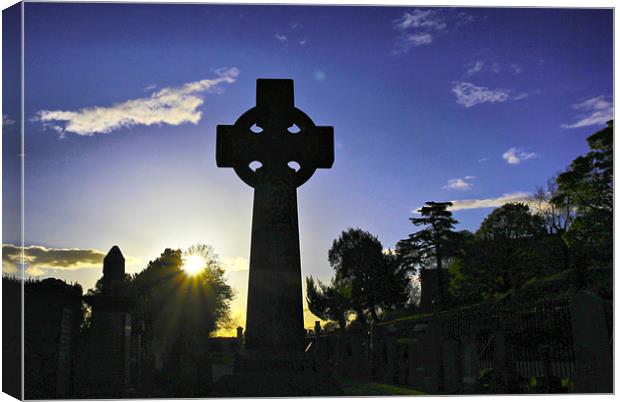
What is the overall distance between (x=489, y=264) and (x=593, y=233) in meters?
16.8

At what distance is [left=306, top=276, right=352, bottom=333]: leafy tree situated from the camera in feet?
160

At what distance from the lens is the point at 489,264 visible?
119ft

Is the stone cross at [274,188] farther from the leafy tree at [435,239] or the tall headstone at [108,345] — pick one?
the leafy tree at [435,239]

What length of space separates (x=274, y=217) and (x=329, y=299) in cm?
4215

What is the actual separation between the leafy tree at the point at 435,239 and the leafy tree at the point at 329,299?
26.6 ft

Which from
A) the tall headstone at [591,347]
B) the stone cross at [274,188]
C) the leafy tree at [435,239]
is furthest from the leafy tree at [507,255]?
the stone cross at [274,188]

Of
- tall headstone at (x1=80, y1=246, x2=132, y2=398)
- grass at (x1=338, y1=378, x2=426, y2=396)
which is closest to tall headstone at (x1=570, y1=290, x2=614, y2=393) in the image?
grass at (x1=338, y1=378, x2=426, y2=396)

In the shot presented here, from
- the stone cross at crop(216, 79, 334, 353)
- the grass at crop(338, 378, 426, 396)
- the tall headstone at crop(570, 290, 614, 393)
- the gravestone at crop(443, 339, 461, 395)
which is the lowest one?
the grass at crop(338, 378, 426, 396)

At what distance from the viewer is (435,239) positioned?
4156 cm

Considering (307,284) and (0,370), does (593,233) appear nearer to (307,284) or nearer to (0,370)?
(0,370)

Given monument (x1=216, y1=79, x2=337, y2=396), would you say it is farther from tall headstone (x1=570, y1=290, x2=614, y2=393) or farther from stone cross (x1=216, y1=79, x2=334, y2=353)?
tall headstone (x1=570, y1=290, x2=614, y2=393)

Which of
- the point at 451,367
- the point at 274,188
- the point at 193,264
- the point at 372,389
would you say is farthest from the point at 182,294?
the point at 274,188

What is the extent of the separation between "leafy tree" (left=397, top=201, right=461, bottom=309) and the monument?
107 feet

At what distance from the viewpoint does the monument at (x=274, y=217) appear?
8.75m
